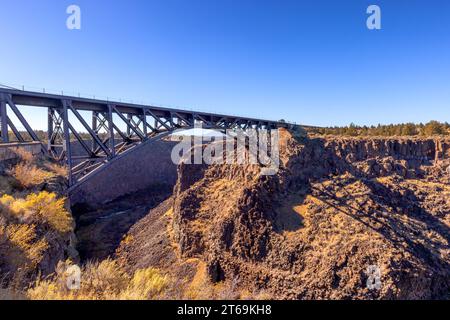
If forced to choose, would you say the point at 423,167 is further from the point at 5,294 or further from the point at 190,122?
the point at 5,294

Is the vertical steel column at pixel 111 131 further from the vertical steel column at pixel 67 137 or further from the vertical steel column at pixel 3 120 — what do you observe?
the vertical steel column at pixel 3 120

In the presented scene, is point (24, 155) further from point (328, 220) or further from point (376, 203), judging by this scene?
point (376, 203)

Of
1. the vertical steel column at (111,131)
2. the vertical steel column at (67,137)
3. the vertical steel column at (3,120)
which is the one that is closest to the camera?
the vertical steel column at (3,120)

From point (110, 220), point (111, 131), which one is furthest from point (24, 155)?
point (110, 220)

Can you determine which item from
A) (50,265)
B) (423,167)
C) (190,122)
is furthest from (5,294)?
(423,167)

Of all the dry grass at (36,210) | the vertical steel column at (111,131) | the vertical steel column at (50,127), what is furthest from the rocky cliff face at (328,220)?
the dry grass at (36,210)

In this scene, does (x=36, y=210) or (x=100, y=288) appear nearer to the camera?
(x=100, y=288)

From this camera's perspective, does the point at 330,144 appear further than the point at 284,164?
Yes

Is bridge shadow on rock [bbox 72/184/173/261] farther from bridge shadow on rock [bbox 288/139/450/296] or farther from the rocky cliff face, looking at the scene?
bridge shadow on rock [bbox 288/139/450/296]

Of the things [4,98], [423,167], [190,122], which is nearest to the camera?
[4,98]
